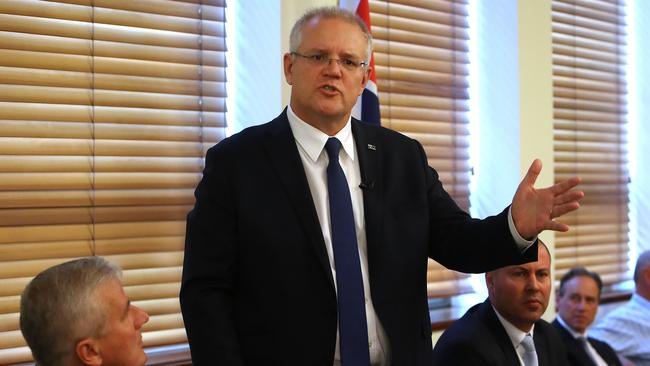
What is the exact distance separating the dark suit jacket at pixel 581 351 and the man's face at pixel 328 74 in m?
1.99

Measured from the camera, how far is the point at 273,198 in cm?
172

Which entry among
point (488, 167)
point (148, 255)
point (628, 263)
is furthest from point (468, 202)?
point (148, 255)

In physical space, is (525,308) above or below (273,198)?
below

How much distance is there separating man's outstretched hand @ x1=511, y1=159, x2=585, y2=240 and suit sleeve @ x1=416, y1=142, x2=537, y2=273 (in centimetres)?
4

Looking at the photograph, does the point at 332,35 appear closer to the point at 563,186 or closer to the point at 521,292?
the point at 563,186

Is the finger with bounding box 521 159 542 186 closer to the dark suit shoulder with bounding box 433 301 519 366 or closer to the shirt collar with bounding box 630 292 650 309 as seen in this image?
the dark suit shoulder with bounding box 433 301 519 366

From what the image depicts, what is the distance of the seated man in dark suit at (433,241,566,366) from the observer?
2.42 meters

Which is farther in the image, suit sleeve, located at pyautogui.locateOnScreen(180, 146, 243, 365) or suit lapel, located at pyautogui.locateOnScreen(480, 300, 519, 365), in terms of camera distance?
suit lapel, located at pyautogui.locateOnScreen(480, 300, 519, 365)

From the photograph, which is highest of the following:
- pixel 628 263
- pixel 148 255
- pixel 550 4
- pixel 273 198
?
pixel 550 4

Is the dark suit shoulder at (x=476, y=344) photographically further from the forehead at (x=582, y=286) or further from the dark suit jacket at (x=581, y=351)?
the forehead at (x=582, y=286)

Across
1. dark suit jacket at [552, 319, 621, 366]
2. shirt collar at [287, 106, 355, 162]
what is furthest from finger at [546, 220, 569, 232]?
dark suit jacket at [552, 319, 621, 366]

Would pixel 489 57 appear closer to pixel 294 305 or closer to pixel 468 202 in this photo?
pixel 468 202

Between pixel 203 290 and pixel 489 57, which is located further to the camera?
pixel 489 57

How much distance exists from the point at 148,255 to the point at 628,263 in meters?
3.56
